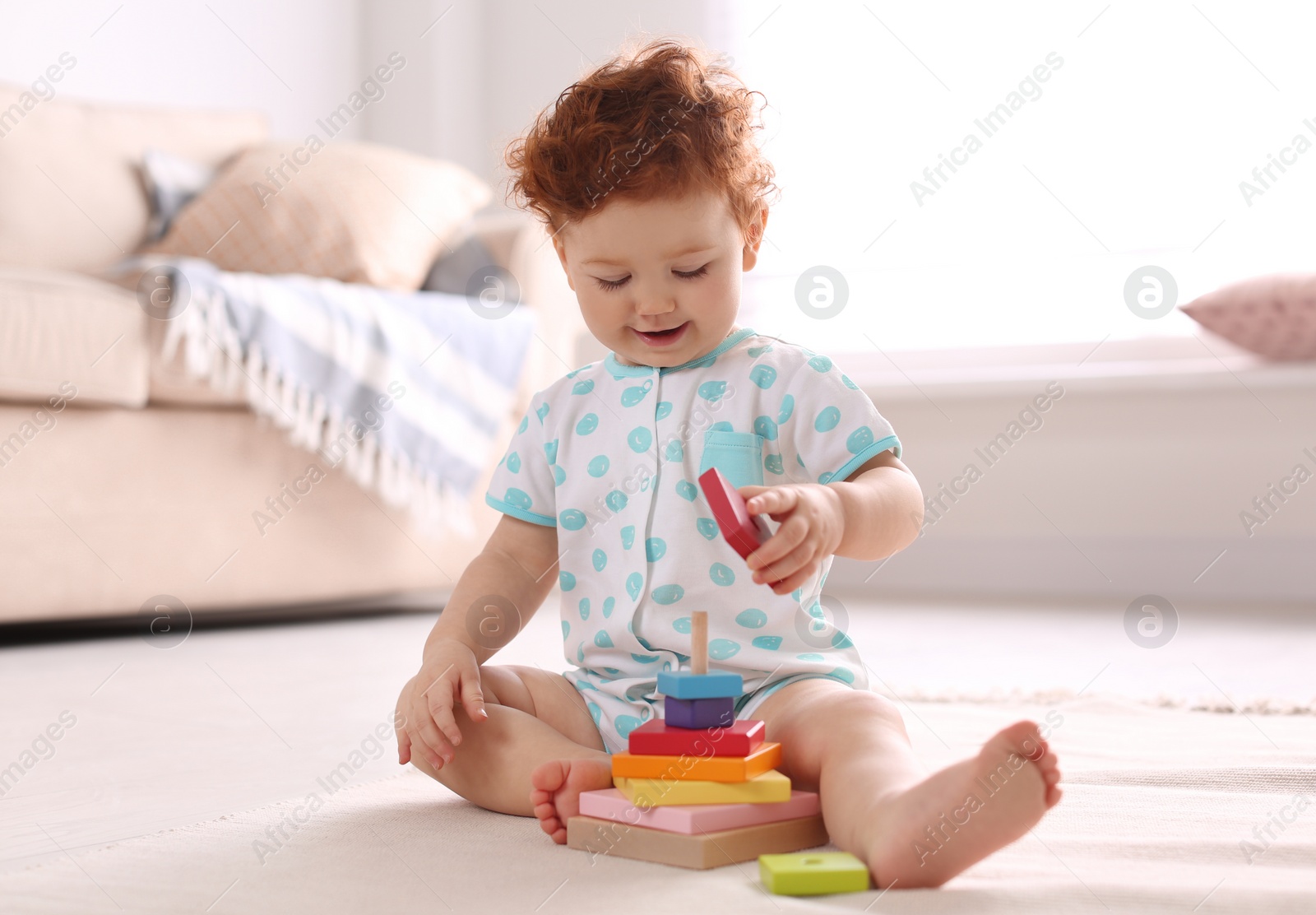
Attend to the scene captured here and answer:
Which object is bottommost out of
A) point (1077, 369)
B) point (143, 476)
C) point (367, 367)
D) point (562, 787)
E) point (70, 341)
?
point (143, 476)

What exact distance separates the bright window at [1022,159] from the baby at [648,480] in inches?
66.5

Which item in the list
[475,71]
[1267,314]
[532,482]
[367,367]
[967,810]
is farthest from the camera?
[475,71]

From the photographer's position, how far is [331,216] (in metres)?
2.08

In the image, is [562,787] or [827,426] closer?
[562,787]

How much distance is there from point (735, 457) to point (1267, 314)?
60.1 inches

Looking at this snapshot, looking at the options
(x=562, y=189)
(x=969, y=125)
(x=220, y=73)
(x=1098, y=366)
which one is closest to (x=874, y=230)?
(x=969, y=125)

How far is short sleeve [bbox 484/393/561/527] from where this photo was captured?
2.86 feet

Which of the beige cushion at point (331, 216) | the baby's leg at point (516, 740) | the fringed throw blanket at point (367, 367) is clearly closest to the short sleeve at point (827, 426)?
the baby's leg at point (516, 740)

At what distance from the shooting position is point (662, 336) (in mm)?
813

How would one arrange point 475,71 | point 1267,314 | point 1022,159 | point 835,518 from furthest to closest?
point 475,71 → point 1022,159 → point 1267,314 → point 835,518

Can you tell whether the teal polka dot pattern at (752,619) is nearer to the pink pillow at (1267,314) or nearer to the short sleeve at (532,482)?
the short sleeve at (532,482)

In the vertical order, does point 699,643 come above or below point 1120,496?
below

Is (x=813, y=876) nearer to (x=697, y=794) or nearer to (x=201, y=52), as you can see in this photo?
(x=697, y=794)

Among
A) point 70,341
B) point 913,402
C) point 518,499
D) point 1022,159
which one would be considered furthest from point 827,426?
point 1022,159
